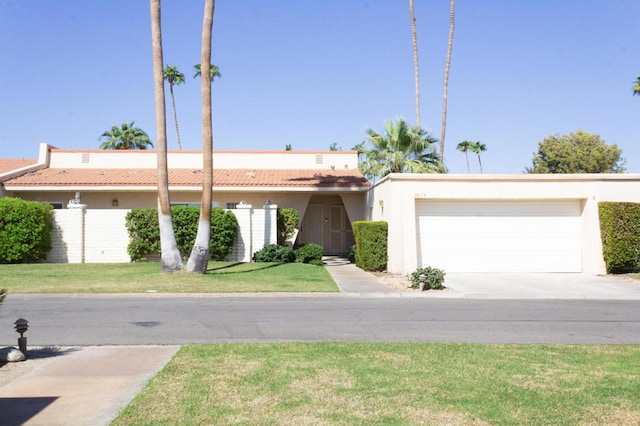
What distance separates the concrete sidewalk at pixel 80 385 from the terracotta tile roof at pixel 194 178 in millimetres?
17659

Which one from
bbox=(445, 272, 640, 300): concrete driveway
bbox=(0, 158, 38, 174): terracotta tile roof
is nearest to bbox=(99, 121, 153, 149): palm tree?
bbox=(0, 158, 38, 174): terracotta tile roof

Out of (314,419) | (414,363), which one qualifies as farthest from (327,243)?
(314,419)

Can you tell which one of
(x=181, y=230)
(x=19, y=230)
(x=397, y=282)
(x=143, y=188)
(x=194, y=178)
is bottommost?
(x=397, y=282)

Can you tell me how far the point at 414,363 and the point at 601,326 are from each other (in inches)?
193

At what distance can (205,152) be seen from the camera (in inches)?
708

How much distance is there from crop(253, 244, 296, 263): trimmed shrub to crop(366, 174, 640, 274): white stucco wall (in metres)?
4.31

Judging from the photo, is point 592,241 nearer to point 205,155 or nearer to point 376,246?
point 376,246

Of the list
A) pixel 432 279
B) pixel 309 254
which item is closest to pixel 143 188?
pixel 309 254

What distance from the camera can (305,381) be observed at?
6586 mm

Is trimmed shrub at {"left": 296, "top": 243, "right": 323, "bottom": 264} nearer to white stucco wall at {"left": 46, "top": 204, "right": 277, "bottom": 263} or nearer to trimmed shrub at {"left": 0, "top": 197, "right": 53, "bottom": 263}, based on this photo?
white stucco wall at {"left": 46, "top": 204, "right": 277, "bottom": 263}

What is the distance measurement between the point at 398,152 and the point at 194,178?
8.77 m

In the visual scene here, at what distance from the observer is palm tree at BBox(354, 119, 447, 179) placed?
25.7m

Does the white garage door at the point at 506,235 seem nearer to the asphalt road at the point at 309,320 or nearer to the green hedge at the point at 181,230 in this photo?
the asphalt road at the point at 309,320

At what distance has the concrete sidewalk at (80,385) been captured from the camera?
567 cm
